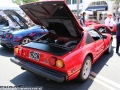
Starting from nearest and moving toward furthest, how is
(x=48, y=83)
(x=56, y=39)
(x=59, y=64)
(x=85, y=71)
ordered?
(x=59, y=64)
(x=48, y=83)
(x=85, y=71)
(x=56, y=39)

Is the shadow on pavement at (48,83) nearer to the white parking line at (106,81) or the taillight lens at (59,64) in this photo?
the white parking line at (106,81)

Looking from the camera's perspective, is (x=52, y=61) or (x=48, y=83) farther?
(x=48, y=83)

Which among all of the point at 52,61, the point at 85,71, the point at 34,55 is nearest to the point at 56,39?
the point at 34,55

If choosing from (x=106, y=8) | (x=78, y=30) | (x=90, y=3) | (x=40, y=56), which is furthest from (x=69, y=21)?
(x=90, y=3)

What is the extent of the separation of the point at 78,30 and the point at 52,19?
0.78 m

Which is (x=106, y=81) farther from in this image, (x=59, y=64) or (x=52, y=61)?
(x=52, y=61)

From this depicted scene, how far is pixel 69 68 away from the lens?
2896 millimetres

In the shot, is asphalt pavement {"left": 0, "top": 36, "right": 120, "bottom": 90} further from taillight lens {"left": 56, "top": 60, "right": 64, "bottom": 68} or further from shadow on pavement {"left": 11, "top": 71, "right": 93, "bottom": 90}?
taillight lens {"left": 56, "top": 60, "right": 64, "bottom": 68}

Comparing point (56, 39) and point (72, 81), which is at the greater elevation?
point (56, 39)

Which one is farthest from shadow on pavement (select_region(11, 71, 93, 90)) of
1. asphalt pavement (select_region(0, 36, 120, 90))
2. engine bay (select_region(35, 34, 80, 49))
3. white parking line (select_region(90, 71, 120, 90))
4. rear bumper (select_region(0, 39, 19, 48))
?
rear bumper (select_region(0, 39, 19, 48))

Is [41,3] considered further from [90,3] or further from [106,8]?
[90,3]

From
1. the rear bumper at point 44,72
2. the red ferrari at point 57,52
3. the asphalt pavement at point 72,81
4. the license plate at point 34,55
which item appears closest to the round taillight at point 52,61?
the red ferrari at point 57,52

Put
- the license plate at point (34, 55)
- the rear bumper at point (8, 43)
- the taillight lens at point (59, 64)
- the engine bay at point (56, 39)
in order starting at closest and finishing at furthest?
the taillight lens at point (59, 64) → the license plate at point (34, 55) → the engine bay at point (56, 39) → the rear bumper at point (8, 43)

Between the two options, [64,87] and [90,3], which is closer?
[64,87]
